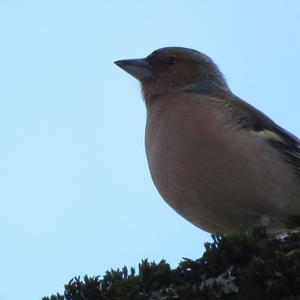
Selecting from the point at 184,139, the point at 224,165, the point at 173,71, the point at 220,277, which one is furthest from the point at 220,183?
the point at 173,71

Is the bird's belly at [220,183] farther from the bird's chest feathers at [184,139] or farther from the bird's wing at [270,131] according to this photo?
the bird's wing at [270,131]

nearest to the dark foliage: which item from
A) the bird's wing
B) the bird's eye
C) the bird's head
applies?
the bird's wing

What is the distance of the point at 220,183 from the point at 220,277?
8.52 feet

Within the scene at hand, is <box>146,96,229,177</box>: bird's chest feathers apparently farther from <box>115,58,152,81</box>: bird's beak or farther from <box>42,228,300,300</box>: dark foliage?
<box>42,228,300,300</box>: dark foliage

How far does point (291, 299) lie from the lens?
14.2ft

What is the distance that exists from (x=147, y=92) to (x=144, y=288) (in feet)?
16.0

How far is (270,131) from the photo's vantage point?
27.3ft

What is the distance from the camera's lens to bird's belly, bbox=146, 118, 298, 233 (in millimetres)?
7543

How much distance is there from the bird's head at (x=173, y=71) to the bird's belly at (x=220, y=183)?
2004 millimetres

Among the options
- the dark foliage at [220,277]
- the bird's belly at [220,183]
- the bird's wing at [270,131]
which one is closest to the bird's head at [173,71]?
the bird's wing at [270,131]

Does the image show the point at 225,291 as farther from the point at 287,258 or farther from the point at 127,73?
the point at 127,73

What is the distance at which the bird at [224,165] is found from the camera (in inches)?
298

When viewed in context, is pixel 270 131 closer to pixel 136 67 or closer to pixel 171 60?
pixel 171 60

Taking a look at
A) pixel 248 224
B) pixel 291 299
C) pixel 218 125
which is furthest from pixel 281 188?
pixel 291 299
